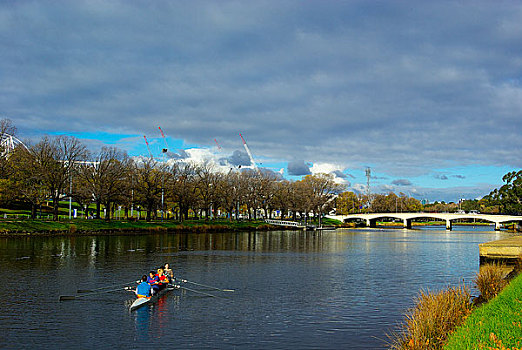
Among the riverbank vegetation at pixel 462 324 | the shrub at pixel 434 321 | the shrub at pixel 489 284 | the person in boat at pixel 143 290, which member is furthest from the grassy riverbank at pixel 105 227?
the riverbank vegetation at pixel 462 324

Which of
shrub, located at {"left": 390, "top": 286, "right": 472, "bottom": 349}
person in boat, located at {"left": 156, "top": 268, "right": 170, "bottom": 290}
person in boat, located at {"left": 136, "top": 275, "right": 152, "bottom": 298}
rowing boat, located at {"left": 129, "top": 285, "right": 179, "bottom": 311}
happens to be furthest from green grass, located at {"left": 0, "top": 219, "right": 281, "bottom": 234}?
shrub, located at {"left": 390, "top": 286, "right": 472, "bottom": 349}

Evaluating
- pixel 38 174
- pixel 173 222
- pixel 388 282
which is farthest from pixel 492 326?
pixel 173 222

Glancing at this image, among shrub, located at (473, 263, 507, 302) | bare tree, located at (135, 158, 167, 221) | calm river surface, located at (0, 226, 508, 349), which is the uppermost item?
bare tree, located at (135, 158, 167, 221)

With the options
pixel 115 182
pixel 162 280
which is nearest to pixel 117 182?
pixel 115 182

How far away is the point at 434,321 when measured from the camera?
16844 mm

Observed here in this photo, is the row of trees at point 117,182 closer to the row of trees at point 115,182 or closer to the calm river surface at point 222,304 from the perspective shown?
the row of trees at point 115,182

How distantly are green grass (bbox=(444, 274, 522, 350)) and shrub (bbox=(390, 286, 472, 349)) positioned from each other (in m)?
0.44

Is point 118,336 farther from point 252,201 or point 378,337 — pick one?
point 252,201

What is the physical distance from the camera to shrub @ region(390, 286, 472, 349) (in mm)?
15156

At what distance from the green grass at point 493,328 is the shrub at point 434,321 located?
44cm

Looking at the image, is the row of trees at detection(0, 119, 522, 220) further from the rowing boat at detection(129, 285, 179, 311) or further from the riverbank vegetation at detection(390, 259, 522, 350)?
the riverbank vegetation at detection(390, 259, 522, 350)

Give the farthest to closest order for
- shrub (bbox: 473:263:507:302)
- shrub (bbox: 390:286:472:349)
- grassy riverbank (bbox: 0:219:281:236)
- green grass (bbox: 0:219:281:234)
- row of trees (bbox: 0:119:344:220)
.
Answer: row of trees (bbox: 0:119:344:220) < green grass (bbox: 0:219:281:234) < grassy riverbank (bbox: 0:219:281:236) < shrub (bbox: 473:263:507:302) < shrub (bbox: 390:286:472:349)

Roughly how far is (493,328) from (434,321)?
6.48ft

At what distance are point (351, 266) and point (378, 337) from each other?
96.1 feet
